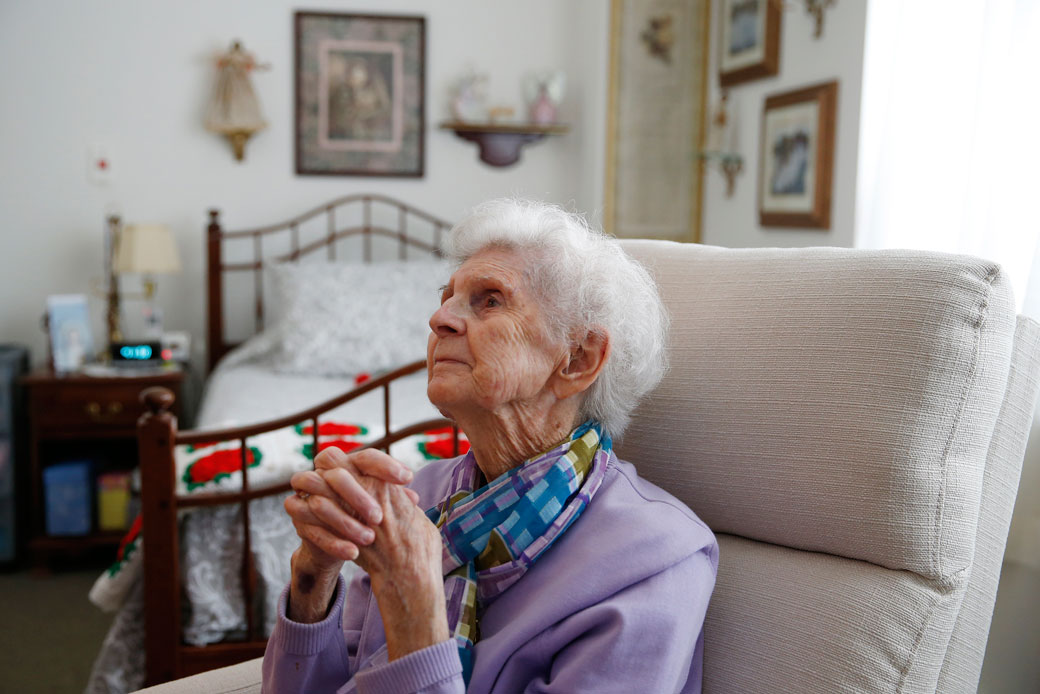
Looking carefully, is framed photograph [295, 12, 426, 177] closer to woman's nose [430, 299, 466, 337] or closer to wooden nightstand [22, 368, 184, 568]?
wooden nightstand [22, 368, 184, 568]

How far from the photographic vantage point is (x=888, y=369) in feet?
3.57

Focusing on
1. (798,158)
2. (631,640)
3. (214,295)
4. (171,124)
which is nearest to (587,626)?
(631,640)

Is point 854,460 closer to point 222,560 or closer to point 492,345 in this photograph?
point 492,345

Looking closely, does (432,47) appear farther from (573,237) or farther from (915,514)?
(915,514)

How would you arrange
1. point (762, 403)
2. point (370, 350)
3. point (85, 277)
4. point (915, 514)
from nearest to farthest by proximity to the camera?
point (915, 514) < point (762, 403) < point (370, 350) < point (85, 277)

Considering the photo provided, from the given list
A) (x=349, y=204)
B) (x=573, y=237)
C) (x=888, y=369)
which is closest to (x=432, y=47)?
(x=349, y=204)

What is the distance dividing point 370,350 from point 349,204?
83 cm

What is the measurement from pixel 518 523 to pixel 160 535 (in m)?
1.15

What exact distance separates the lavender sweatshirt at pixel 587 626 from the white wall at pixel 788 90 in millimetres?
1846

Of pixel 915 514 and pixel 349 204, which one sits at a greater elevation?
pixel 349 204

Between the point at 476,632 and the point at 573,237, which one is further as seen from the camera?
the point at 573,237

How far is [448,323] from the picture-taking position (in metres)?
1.17

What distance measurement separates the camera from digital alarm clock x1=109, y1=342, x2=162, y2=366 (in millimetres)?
3473

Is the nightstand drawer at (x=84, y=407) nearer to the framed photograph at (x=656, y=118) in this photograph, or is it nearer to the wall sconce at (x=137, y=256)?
the wall sconce at (x=137, y=256)
